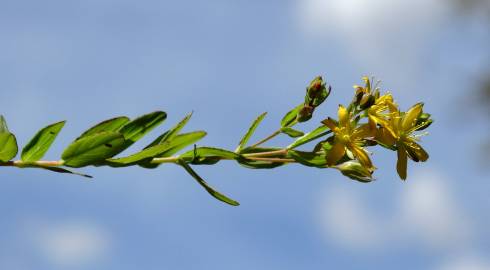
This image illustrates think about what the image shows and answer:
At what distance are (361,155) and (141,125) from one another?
1.67 ft

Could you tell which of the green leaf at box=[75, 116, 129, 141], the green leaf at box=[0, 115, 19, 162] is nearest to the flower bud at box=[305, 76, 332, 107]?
the green leaf at box=[75, 116, 129, 141]

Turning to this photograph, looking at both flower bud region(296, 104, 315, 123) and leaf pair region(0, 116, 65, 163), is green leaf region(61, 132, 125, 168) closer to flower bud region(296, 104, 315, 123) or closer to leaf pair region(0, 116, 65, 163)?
leaf pair region(0, 116, 65, 163)

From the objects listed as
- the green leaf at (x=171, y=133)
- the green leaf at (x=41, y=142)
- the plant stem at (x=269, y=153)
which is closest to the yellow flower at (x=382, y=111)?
the plant stem at (x=269, y=153)

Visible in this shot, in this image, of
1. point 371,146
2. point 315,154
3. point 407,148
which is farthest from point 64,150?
point 407,148

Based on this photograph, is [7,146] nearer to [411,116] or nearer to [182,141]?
[182,141]

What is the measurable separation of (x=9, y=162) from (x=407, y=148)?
0.94 m

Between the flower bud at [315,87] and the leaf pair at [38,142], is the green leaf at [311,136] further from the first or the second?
the leaf pair at [38,142]

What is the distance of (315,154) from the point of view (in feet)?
4.76

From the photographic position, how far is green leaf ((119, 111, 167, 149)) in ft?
4.51

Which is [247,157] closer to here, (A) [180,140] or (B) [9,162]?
(A) [180,140]

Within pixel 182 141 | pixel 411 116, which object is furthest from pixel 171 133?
pixel 411 116

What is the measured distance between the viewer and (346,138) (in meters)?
1.47

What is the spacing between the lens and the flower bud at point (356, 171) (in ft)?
4.77

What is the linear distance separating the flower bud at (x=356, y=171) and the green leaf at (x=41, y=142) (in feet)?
2.00
